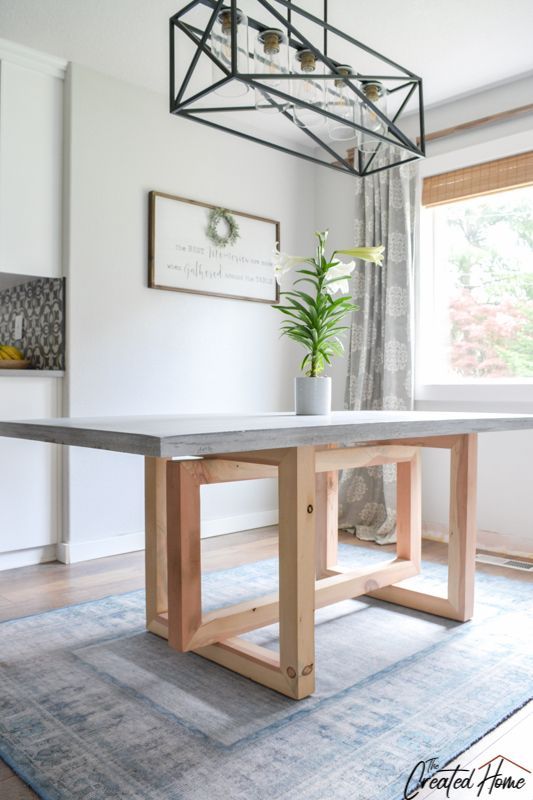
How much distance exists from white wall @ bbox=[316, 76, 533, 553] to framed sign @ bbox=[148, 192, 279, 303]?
94 cm

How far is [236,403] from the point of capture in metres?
3.84

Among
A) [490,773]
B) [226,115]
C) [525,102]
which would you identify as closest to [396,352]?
[525,102]

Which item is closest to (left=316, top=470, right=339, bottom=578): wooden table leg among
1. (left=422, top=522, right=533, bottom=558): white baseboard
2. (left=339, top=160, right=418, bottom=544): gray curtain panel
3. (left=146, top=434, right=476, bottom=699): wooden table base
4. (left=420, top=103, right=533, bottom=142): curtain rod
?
(left=146, top=434, right=476, bottom=699): wooden table base

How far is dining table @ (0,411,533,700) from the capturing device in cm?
142

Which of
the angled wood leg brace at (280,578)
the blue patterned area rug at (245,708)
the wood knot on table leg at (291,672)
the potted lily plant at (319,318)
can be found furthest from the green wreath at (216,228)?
the wood knot on table leg at (291,672)

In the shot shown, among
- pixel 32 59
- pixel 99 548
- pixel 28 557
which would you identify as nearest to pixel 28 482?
pixel 28 557

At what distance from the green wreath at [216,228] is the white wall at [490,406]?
109 cm

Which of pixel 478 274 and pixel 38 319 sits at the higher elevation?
pixel 478 274

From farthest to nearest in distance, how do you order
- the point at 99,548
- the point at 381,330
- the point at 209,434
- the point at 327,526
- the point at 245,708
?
the point at 381,330
the point at 99,548
the point at 327,526
the point at 245,708
the point at 209,434

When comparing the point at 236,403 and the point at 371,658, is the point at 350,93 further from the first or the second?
the point at 236,403

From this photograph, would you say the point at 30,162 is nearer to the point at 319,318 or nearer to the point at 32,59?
the point at 32,59

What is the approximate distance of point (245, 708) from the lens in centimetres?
164

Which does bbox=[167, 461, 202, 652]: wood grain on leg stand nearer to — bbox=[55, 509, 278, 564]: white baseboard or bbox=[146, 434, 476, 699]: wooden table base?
bbox=[146, 434, 476, 699]: wooden table base

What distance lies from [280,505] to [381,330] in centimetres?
227
